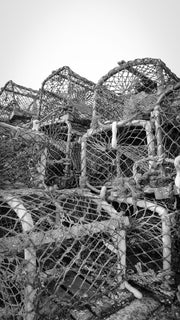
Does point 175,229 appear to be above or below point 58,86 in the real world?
below

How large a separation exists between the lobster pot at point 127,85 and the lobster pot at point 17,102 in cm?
215

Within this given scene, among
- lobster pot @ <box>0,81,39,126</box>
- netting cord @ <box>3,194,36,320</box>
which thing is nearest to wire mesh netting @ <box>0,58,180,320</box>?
netting cord @ <box>3,194,36,320</box>

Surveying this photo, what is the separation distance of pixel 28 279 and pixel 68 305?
41cm

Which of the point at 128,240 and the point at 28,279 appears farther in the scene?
the point at 128,240

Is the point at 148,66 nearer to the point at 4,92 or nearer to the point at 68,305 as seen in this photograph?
the point at 68,305

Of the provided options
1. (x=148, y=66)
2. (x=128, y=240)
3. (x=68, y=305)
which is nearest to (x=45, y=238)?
(x=68, y=305)

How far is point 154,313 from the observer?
1374mm

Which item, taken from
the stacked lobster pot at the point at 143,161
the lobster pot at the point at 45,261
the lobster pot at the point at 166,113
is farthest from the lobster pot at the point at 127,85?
the lobster pot at the point at 45,261

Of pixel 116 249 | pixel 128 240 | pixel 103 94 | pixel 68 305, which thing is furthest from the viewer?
pixel 103 94

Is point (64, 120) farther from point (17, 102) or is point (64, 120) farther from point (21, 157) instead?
point (17, 102)

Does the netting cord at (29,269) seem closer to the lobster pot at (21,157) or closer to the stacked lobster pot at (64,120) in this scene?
the lobster pot at (21,157)

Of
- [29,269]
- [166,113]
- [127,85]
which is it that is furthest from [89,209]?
[127,85]

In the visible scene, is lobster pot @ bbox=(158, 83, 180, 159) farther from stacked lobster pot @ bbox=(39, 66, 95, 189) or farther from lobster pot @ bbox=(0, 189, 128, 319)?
stacked lobster pot @ bbox=(39, 66, 95, 189)

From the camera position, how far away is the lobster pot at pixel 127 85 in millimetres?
2641
